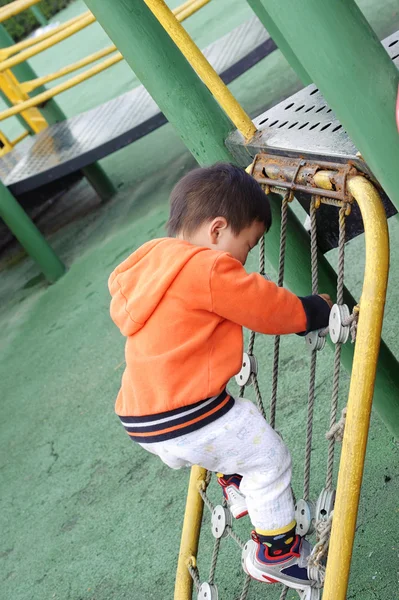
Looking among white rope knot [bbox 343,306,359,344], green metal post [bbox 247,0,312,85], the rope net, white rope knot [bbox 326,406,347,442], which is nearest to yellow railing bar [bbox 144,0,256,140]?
the rope net

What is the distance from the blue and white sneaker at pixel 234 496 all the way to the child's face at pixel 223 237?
1.55 ft

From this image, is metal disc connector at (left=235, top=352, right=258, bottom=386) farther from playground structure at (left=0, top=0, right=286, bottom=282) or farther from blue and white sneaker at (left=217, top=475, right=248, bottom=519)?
playground structure at (left=0, top=0, right=286, bottom=282)

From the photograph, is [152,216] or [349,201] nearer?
[349,201]

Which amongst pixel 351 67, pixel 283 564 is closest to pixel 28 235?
pixel 283 564

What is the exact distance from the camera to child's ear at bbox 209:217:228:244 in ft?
4.49

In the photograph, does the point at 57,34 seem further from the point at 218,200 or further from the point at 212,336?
the point at 212,336

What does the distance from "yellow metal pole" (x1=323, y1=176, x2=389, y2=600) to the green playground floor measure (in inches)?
17.3

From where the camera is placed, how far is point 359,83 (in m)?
1.08

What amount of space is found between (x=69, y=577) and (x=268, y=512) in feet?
3.02

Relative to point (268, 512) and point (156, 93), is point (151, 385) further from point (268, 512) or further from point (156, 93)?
point (156, 93)

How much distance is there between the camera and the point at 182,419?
4.40 ft

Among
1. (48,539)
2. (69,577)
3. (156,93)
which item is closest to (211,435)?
(156,93)

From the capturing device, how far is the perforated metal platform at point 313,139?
1.34 meters

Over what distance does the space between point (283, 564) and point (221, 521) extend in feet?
0.57
